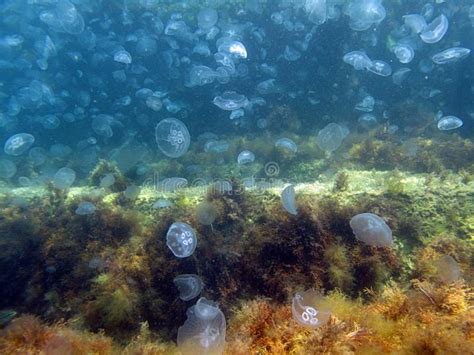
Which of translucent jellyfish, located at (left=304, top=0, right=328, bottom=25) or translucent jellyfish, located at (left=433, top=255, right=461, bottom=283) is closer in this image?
translucent jellyfish, located at (left=433, top=255, right=461, bottom=283)

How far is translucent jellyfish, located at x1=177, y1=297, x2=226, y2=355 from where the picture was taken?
3704 mm

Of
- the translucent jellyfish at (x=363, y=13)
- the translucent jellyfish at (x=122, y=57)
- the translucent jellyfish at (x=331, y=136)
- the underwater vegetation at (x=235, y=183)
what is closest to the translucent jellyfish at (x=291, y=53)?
the underwater vegetation at (x=235, y=183)

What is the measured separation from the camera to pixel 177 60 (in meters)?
15.9

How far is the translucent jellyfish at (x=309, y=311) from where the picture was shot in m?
3.57

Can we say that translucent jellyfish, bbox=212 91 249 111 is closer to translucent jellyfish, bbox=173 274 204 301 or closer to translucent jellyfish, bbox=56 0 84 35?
translucent jellyfish, bbox=173 274 204 301

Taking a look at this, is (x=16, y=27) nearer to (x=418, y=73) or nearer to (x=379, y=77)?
(x=379, y=77)

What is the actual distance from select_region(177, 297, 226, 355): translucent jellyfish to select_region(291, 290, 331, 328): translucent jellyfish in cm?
→ 97

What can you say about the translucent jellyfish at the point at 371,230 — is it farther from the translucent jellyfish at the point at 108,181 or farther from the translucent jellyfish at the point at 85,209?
the translucent jellyfish at the point at 108,181

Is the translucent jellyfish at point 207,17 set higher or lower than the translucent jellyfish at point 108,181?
higher

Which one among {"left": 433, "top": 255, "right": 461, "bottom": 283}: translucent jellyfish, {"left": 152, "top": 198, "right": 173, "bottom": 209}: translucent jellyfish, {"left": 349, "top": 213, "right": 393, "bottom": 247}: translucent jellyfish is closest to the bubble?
{"left": 152, "top": 198, "right": 173, "bottom": 209}: translucent jellyfish

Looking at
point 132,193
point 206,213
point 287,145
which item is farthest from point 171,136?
point 287,145

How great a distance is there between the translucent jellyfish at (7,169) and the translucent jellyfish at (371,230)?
1534cm

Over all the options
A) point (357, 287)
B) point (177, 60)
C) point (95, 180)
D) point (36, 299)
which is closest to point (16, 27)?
point (177, 60)

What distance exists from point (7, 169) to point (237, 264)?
45.9ft
